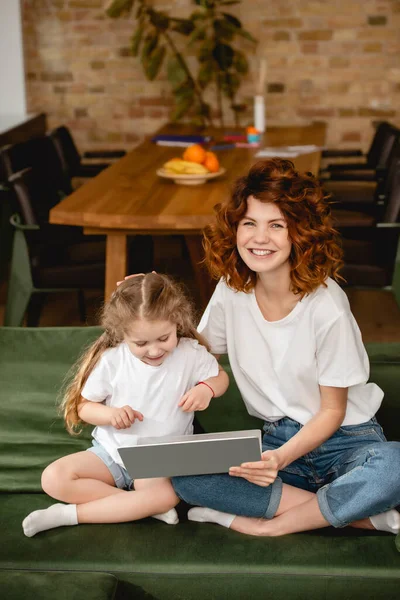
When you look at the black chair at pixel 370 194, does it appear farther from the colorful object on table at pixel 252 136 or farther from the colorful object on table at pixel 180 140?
the colorful object on table at pixel 180 140

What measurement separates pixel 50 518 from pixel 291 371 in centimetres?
64

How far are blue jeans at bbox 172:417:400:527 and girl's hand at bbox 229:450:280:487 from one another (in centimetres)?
5

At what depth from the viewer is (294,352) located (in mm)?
1959

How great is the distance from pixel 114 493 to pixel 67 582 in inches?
13.9

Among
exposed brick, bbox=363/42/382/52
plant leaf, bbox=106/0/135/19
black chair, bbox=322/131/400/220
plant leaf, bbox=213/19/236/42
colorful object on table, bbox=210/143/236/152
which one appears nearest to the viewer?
black chair, bbox=322/131/400/220

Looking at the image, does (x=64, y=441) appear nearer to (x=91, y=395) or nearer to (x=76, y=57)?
(x=91, y=395)

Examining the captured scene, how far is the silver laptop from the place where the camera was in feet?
5.49

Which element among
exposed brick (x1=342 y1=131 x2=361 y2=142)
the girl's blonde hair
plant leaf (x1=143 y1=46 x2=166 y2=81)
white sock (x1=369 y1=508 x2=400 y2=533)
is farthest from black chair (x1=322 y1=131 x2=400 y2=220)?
white sock (x1=369 y1=508 x2=400 y2=533)

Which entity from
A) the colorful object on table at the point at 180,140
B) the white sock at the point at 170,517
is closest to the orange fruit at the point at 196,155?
the colorful object on table at the point at 180,140

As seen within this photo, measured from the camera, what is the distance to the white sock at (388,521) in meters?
1.78

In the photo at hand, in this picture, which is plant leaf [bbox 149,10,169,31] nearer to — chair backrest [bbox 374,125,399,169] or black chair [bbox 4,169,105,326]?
chair backrest [bbox 374,125,399,169]

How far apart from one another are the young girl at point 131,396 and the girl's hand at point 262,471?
0.64 feet

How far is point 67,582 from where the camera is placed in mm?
1601

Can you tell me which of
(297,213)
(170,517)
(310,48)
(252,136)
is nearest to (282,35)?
(310,48)
